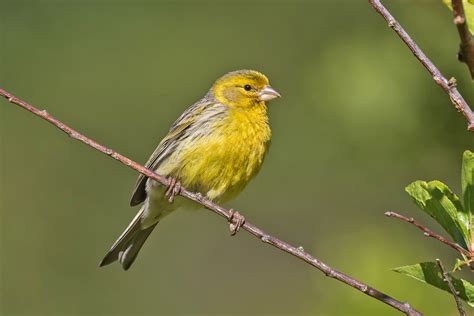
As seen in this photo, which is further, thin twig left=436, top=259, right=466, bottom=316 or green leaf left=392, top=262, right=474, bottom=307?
Answer: green leaf left=392, top=262, right=474, bottom=307

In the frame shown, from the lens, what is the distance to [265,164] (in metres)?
9.19

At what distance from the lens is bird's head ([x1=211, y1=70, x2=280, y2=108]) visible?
503 centimetres

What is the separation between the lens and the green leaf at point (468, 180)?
2193 millimetres

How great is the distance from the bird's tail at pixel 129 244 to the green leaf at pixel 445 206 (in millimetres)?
3069

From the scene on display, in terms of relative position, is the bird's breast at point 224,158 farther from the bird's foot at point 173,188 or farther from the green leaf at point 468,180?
the green leaf at point 468,180

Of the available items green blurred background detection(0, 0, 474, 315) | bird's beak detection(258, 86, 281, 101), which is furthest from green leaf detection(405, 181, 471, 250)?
bird's beak detection(258, 86, 281, 101)

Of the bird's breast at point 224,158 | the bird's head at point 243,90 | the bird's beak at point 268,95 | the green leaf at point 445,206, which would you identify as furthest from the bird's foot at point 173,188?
the green leaf at point 445,206

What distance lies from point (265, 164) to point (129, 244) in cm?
410

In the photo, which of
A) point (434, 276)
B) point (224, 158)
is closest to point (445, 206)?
point (434, 276)

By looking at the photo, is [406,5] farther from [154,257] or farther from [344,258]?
[154,257]

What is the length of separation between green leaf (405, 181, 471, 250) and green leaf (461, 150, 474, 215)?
0.02 metres

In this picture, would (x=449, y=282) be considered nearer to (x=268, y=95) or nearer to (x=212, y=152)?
(x=212, y=152)

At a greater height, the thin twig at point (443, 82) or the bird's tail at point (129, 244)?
the thin twig at point (443, 82)

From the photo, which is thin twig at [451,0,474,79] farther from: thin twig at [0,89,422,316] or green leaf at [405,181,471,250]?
thin twig at [0,89,422,316]
